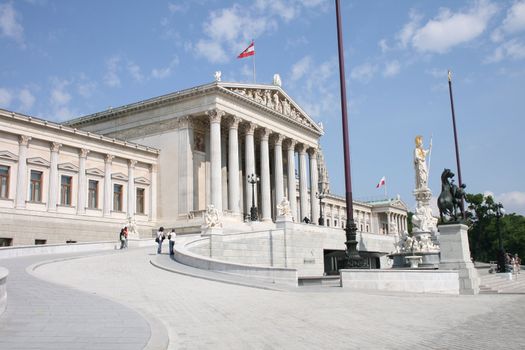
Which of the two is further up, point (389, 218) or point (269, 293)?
point (389, 218)

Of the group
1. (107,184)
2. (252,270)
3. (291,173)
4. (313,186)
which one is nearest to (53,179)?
(107,184)

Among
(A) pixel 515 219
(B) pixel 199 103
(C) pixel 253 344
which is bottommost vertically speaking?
→ (C) pixel 253 344

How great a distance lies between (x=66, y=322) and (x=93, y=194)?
134 feet

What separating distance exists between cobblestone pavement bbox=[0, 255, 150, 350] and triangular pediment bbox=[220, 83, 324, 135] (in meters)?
41.3

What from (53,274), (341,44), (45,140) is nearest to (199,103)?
(45,140)

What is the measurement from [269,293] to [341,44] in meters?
12.3

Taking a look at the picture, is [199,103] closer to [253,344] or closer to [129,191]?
[129,191]

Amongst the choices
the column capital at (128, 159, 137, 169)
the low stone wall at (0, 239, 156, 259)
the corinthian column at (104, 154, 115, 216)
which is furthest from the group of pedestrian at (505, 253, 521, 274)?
the column capital at (128, 159, 137, 169)

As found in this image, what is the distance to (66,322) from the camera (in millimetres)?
10125

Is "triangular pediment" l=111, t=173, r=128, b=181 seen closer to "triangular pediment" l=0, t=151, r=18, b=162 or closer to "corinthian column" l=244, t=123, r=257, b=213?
"triangular pediment" l=0, t=151, r=18, b=162

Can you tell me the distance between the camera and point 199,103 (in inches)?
2083

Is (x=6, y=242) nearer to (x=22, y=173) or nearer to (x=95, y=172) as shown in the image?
(x=22, y=173)

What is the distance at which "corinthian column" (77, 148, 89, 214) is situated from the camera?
4669 cm

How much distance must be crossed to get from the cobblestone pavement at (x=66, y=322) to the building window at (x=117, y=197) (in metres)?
36.8
